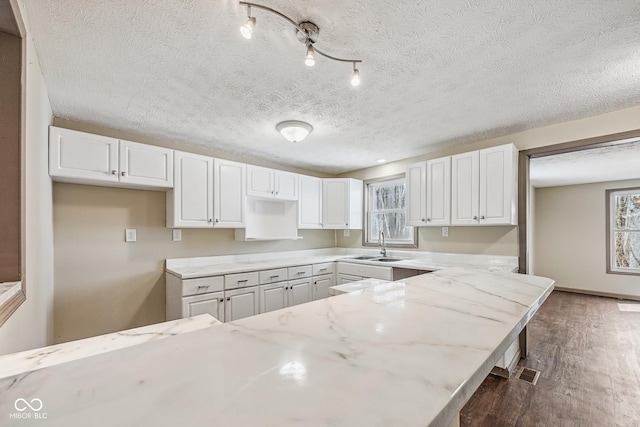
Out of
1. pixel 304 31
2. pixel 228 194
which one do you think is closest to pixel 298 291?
pixel 228 194

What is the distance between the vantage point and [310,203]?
408 cm

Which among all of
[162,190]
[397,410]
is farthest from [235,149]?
[397,410]

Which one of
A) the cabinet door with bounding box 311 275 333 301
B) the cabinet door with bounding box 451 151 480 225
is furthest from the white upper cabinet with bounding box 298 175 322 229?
the cabinet door with bounding box 451 151 480 225

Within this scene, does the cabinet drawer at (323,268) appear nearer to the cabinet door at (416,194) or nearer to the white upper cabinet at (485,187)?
the cabinet door at (416,194)

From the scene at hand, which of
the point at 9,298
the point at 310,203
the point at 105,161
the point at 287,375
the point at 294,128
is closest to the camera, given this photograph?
the point at 287,375

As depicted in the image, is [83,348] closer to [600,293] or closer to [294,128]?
[294,128]

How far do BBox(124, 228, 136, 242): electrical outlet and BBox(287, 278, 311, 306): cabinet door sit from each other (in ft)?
5.60

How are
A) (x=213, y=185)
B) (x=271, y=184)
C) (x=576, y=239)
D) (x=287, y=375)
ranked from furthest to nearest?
(x=576, y=239), (x=271, y=184), (x=213, y=185), (x=287, y=375)

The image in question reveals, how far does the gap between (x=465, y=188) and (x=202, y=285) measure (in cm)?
284

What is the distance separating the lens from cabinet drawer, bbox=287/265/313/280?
3377mm

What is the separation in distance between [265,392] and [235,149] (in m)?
3.30

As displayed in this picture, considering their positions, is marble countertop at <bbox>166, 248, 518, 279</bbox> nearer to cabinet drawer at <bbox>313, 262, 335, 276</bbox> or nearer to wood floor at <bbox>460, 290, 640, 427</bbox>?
cabinet drawer at <bbox>313, 262, 335, 276</bbox>

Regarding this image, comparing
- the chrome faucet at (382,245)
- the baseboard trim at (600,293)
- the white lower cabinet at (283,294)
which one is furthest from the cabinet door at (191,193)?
the baseboard trim at (600,293)

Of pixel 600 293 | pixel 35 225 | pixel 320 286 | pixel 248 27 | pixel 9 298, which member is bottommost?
pixel 600 293
